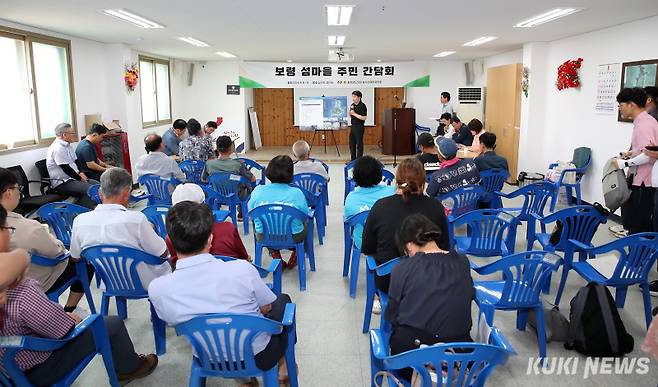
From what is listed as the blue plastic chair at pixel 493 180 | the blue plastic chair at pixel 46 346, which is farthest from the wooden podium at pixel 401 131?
the blue plastic chair at pixel 46 346

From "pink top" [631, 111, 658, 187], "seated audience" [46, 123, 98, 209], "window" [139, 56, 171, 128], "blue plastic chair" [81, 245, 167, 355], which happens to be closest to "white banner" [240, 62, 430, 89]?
"window" [139, 56, 171, 128]

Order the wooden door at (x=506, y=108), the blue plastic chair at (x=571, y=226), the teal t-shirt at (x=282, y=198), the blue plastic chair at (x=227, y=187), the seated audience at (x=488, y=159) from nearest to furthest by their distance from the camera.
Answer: the blue plastic chair at (x=571, y=226) < the teal t-shirt at (x=282, y=198) < the blue plastic chair at (x=227, y=187) < the seated audience at (x=488, y=159) < the wooden door at (x=506, y=108)

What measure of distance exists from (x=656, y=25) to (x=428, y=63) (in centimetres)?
659

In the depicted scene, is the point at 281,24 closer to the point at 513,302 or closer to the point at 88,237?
the point at 88,237

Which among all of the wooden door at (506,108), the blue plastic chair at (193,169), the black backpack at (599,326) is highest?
the wooden door at (506,108)

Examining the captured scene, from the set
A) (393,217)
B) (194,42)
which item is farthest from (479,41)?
(393,217)

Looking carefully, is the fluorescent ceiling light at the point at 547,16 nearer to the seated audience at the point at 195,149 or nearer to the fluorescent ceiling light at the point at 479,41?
the fluorescent ceiling light at the point at 479,41

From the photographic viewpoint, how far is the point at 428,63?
11.6 m

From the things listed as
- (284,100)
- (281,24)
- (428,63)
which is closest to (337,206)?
(281,24)

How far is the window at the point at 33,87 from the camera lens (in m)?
5.75

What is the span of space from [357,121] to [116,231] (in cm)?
744

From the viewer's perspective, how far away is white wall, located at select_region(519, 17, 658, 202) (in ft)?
19.0

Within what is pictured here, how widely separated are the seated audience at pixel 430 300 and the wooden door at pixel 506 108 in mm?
7224

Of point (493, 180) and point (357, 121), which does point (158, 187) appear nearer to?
point (493, 180)
